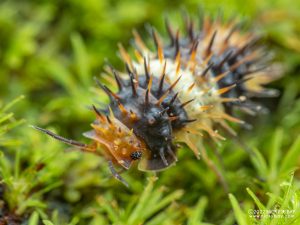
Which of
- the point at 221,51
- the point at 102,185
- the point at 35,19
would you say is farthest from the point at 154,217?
the point at 35,19

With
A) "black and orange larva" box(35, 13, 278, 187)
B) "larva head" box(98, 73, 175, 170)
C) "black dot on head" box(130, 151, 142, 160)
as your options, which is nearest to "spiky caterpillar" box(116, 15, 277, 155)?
"black and orange larva" box(35, 13, 278, 187)

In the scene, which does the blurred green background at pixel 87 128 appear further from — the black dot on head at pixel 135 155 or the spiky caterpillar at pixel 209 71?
the spiky caterpillar at pixel 209 71

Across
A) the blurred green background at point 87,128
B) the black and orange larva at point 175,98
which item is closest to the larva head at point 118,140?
the black and orange larva at point 175,98

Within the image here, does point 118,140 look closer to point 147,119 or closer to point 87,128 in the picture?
point 147,119

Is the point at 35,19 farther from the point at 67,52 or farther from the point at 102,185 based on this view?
the point at 102,185

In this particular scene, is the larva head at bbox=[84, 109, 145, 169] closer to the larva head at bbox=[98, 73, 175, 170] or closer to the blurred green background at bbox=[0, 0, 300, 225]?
the larva head at bbox=[98, 73, 175, 170]

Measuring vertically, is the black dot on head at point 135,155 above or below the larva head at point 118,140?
below
